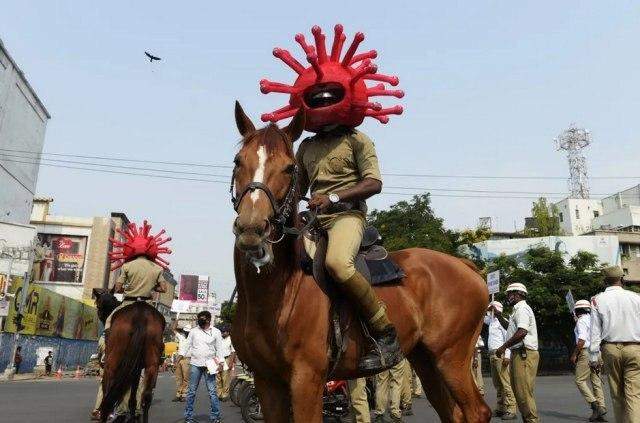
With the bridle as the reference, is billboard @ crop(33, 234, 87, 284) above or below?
above

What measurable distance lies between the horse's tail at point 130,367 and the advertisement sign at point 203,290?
47853 mm

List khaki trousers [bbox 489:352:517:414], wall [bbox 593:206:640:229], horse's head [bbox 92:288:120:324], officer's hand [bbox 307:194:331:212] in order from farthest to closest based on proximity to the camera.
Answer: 1. wall [bbox 593:206:640:229]
2. khaki trousers [bbox 489:352:517:414]
3. horse's head [bbox 92:288:120:324]
4. officer's hand [bbox 307:194:331:212]

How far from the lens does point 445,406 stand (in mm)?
4613

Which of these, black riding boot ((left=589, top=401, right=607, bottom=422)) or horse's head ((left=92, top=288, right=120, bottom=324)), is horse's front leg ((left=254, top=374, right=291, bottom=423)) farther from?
black riding boot ((left=589, top=401, right=607, bottom=422))

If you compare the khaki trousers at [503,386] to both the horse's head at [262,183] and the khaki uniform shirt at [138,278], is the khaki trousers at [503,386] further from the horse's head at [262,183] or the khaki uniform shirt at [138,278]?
the horse's head at [262,183]

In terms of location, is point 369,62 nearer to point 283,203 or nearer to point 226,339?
point 283,203

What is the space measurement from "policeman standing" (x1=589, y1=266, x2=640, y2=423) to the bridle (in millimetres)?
5054

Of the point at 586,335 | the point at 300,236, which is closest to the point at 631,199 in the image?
the point at 586,335

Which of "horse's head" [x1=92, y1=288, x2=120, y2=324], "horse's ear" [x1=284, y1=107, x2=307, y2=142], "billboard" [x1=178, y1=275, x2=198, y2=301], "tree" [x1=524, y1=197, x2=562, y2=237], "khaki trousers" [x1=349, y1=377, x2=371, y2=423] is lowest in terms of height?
"khaki trousers" [x1=349, y1=377, x2=371, y2=423]

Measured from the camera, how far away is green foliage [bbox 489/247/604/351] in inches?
1153

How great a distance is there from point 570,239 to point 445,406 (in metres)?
40.8

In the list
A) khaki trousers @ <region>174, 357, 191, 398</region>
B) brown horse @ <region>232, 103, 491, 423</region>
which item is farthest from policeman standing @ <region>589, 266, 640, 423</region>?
khaki trousers @ <region>174, 357, 191, 398</region>

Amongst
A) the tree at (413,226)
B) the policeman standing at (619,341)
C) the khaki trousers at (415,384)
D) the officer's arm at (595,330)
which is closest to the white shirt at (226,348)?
the khaki trousers at (415,384)

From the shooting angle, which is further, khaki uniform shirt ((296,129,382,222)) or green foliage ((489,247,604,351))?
green foliage ((489,247,604,351))
